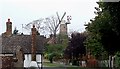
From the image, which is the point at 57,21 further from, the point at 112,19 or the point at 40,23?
the point at 112,19

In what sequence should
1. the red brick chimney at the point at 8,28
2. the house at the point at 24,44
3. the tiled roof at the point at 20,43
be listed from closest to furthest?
the house at the point at 24,44
the red brick chimney at the point at 8,28
the tiled roof at the point at 20,43

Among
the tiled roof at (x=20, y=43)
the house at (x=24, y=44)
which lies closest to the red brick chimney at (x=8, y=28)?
the house at (x=24, y=44)

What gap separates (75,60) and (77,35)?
15.9ft

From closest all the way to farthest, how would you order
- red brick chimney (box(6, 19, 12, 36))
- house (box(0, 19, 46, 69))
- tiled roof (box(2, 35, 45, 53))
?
house (box(0, 19, 46, 69)), red brick chimney (box(6, 19, 12, 36)), tiled roof (box(2, 35, 45, 53))

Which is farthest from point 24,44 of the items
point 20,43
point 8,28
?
point 8,28

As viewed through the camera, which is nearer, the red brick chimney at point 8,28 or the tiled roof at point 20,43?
the red brick chimney at point 8,28

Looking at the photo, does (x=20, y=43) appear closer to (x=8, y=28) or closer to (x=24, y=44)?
(x=24, y=44)

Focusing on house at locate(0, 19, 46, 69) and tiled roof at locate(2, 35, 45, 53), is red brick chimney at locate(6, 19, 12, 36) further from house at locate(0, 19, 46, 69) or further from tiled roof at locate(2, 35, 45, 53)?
tiled roof at locate(2, 35, 45, 53)

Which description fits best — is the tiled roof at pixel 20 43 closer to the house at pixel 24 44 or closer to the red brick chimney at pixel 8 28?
the house at pixel 24 44

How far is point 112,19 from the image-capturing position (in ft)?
65.4

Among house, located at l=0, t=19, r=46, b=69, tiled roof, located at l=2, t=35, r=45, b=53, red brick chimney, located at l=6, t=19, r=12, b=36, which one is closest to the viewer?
house, located at l=0, t=19, r=46, b=69


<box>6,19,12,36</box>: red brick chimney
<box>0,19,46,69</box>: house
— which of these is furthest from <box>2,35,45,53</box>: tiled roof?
<box>6,19,12,36</box>: red brick chimney

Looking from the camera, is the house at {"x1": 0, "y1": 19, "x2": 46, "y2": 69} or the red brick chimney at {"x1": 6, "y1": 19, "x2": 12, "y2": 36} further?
the red brick chimney at {"x1": 6, "y1": 19, "x2": 12, "y2": 36}

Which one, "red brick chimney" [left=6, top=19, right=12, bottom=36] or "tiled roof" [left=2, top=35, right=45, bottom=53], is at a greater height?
"red brick chimney" [left=6, top=19, right=12, bottom=36]
